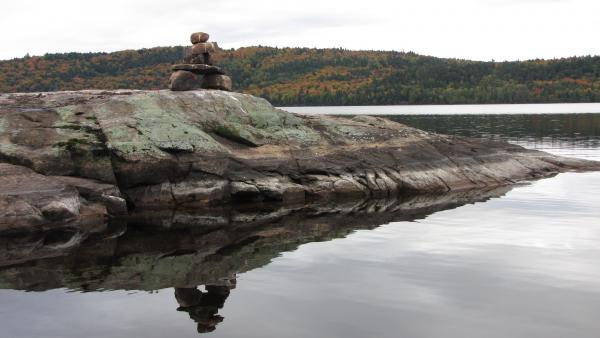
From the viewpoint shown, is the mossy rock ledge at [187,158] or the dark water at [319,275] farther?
the mossy rock ledge at [187,158]

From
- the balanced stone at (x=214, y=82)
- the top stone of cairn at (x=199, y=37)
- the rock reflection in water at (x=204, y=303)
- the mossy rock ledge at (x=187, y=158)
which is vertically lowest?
the rock reflection in water at (x=204, y=303)

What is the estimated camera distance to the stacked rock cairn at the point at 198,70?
30.5 metres

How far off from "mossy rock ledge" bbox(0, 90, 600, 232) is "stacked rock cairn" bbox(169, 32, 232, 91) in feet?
3.98

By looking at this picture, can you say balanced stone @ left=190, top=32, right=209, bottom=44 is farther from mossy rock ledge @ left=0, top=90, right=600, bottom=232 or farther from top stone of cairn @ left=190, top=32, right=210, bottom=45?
mossy rock ledge @ left=0, top=90, right=600, bottom=232

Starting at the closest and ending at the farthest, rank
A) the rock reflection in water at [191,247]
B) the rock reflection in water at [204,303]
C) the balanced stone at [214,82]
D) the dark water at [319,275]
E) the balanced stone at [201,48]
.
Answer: the dark water at [319,275], the rock reflection in water at [204,303], the rock reflection in water at [191,247], the balanced stone at [201,48], the balanced stone at [214,82]

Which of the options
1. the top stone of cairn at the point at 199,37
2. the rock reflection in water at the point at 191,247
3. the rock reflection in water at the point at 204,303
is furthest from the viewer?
the top stone of cairn at the point at 199,37

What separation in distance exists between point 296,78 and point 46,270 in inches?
7173

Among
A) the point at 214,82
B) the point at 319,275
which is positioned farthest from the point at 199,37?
the point at 319,275

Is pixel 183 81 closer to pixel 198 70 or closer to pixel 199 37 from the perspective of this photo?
pixel 198 70

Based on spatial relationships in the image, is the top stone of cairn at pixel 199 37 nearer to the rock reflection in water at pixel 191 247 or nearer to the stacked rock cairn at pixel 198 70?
the stacked rock cairn at pixel 198 70

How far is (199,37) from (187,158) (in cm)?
789

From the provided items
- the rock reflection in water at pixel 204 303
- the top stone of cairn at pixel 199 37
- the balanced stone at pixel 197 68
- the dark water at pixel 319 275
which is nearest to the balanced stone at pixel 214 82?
the balanced stone at pixel 197 68

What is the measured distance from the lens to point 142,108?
27297mm

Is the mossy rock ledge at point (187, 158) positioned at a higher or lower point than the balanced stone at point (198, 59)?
lower
